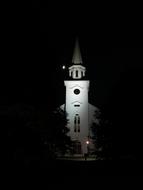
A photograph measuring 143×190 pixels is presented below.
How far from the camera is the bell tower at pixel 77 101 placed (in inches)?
2244

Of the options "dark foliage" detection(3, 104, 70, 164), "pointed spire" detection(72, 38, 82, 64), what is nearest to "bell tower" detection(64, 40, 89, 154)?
"pointed spire" detection(72, 38, 82, 64)

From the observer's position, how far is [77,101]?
57875 mm

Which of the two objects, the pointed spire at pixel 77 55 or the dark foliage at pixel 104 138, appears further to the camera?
the pointed spire at pixel 77 55

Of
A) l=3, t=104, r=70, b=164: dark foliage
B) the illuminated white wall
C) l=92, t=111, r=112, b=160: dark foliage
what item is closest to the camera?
l=3, t=104, r=70, b=164: dark foliage

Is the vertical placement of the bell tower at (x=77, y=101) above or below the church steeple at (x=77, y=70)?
below

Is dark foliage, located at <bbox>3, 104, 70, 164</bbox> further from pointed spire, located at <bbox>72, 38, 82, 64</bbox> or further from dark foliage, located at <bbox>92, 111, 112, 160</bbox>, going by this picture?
pointed spire, located at <bbox>72, 38, 82, 64</bbox>

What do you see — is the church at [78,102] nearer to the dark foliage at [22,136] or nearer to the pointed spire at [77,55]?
the pointed spire at [77,55]

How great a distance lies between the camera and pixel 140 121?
2609cm

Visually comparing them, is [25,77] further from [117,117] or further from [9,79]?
[117,117]

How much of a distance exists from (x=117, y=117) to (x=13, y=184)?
1695 centimetres

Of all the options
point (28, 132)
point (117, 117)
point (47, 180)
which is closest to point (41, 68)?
point (28, 132)

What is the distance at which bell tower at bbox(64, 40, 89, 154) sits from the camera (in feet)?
187

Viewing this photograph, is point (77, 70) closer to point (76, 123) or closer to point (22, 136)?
point (76, 123)

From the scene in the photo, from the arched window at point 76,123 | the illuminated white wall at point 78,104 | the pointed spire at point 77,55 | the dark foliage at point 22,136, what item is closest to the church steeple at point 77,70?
the pointed spire at point 77,55
